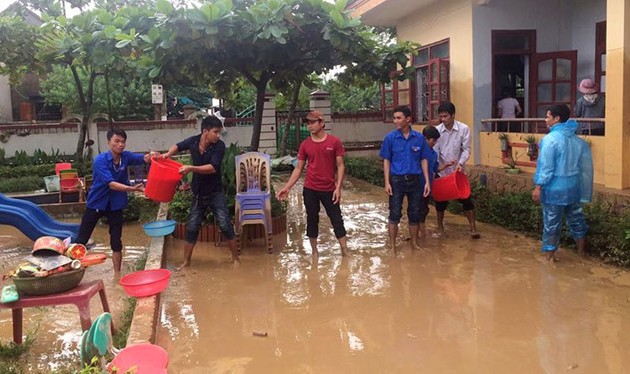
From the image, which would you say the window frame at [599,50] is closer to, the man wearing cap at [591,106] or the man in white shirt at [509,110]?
the man in white shirt at [509,110]

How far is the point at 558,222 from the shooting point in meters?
5.82

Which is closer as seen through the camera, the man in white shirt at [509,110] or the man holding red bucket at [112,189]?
the man holding red bucket at [112,189]

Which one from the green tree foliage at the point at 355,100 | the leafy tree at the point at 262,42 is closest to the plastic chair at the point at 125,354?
the leafy tree at the point at 262,42

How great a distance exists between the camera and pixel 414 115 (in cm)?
1324

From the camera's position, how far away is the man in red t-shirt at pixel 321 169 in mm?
6180

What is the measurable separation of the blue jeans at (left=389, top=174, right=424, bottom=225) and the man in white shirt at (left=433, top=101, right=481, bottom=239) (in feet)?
2.40

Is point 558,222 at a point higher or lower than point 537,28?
lower

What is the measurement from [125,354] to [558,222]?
448 centimetres

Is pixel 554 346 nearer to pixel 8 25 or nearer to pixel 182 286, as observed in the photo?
pixel 182 286

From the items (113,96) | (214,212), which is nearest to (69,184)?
(214,212)

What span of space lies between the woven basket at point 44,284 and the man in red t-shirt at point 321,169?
2754 mm

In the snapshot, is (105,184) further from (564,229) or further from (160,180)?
(564,229)

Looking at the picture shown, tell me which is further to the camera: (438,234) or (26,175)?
(26,175)

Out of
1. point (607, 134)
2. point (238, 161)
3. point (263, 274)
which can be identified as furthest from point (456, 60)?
point (263, 274)
